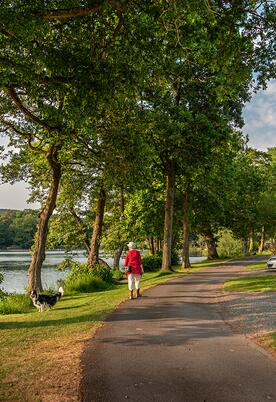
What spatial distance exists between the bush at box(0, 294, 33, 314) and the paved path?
Result: 710 centimetres

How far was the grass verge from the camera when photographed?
605 cm

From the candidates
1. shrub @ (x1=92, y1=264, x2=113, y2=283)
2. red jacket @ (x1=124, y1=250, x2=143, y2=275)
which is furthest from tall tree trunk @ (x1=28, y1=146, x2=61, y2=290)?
red jacket @ (x1=124, y1=250, x2=143, y2=275)

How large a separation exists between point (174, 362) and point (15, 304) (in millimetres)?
12550

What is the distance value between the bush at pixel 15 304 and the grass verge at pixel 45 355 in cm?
492

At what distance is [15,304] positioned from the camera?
1845 centimetres

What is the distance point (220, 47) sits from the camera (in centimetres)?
1093

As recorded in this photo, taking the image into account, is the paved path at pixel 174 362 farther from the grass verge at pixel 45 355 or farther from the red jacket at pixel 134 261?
the red jacket at pixel 134 261

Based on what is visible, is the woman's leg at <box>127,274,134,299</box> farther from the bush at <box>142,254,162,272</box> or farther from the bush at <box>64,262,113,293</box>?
the bush at <box>142,254,162,272</box>

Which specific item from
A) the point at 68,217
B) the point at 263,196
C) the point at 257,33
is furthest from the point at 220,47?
the point at 263,196

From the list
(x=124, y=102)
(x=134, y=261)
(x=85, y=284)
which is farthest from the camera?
(x=85, y=284)

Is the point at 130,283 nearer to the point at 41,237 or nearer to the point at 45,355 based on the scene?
the point at 41,237

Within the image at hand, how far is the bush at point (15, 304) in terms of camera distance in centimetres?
1767

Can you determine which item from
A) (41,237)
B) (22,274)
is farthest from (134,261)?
(22,274)

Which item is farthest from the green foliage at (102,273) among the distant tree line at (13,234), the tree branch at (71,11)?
the distant tree line at (13,234)
